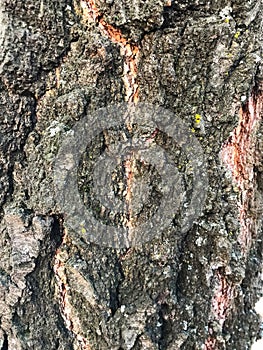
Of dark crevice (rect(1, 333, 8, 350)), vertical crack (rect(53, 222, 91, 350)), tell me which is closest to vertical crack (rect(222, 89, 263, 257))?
vertical crack (rect(53, 222, 91, 350))

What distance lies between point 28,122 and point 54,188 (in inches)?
5.9

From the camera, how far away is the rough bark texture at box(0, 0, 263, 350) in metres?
0.91

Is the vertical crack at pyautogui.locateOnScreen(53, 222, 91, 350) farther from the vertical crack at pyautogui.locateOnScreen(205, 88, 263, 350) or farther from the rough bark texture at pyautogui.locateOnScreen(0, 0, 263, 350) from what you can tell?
the vertical crack at pyautogui.locateOnScreen(205, 88, 263, 350)

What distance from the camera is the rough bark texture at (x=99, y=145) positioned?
909mm

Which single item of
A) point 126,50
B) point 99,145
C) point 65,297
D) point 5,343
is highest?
point 126,50

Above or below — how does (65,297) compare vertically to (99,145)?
below

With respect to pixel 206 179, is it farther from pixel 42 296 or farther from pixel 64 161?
pixel 42 296

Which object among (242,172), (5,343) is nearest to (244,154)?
(242,172)

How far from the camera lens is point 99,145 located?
952 mm

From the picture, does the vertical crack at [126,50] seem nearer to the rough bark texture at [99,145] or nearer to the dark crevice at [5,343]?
the rough bark texture at [99,145]

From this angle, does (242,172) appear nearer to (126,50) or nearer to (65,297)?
(126,50)

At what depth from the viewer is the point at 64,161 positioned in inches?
36.1

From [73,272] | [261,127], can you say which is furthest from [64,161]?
[261,127]

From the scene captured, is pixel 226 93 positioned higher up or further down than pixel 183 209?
higher up
